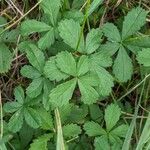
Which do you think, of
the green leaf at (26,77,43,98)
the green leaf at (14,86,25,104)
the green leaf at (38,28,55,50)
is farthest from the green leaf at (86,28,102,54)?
the green leaf at (14,86,25,104)

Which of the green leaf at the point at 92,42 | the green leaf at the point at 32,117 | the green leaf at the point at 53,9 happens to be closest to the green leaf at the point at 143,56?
the green leaf at the point at 92,42

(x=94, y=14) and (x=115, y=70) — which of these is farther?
(x=94, y=14)

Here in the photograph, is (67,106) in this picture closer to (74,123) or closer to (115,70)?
(74,123)

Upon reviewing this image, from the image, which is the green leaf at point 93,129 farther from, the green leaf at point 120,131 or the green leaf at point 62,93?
the green leaf at point 62,93

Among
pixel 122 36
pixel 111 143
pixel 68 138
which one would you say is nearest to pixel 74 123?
pixel 68 138

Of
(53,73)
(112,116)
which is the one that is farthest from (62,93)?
(112,116)
